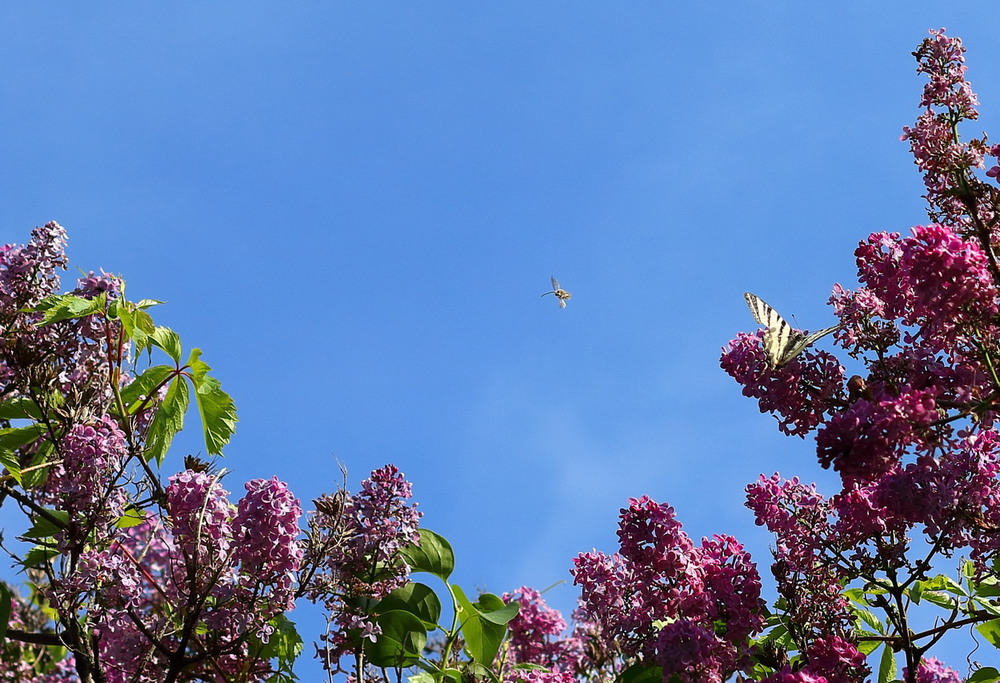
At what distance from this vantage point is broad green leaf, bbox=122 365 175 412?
179 inches

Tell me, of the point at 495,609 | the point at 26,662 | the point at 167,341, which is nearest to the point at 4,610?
the point at 167,341

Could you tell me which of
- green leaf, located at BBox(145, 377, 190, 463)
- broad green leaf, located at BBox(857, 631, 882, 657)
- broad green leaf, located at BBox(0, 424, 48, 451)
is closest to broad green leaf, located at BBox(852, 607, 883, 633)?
broad green leaf, located at BBox(857, 631, 882, 657)

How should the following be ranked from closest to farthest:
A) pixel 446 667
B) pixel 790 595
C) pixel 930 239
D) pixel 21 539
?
pixel 930 239 < pixel 790 595 < pixel 21 539 < pixel 446 667

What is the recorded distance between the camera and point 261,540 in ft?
12.4

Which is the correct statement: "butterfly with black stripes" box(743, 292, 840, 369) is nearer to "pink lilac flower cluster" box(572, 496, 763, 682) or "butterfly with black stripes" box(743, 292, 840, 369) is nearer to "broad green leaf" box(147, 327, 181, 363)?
"pink lilac flower cluster" box(572, 496, 763, 682)

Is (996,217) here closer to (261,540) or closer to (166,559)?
(261,540)

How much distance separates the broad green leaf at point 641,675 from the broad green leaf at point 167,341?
2326 millimetres

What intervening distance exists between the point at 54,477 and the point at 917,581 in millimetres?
3586

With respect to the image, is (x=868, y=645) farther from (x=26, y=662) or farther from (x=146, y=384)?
(x=26, y=662)

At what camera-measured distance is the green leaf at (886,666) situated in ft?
14.3

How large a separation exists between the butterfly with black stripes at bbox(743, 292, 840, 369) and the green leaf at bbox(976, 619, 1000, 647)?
1.38 m

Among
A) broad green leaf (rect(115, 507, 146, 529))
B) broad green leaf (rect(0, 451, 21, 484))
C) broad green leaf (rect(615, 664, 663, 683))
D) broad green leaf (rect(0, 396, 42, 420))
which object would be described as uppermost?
broad green leaf (rect(0, 396, 42, 420))

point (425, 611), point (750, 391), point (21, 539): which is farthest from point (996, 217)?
point (21, 539)

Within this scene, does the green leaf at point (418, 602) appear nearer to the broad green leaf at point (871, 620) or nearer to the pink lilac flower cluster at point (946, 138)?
the broad green leaf at point (871, 620)
